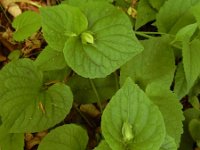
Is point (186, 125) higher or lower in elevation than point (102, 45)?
lower

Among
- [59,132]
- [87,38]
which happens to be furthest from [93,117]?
[87,38]

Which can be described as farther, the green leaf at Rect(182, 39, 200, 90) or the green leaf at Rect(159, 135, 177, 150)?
the green leaf at Rect(182, 39, 200, 90)

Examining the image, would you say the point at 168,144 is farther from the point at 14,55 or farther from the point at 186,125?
the point at 14,55

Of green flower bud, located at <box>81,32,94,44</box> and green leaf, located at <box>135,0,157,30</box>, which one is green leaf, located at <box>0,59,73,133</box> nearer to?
green flower bud, located at <box>81,32,94,44</box>

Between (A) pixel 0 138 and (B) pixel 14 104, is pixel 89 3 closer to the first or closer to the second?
(B) pixel 14 104

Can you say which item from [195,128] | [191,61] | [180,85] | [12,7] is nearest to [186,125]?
[195,128]

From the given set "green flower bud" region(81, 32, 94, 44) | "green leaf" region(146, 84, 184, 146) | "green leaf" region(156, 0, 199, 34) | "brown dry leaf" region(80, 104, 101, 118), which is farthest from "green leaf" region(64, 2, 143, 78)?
"brown dry leaf" region(80, 104, 101, 118)

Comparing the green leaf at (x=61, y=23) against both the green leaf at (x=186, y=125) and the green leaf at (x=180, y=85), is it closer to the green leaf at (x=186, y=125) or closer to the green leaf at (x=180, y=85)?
the green leaf at (x=180, y=85)

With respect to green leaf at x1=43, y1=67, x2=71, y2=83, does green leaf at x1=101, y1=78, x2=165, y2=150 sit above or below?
above
